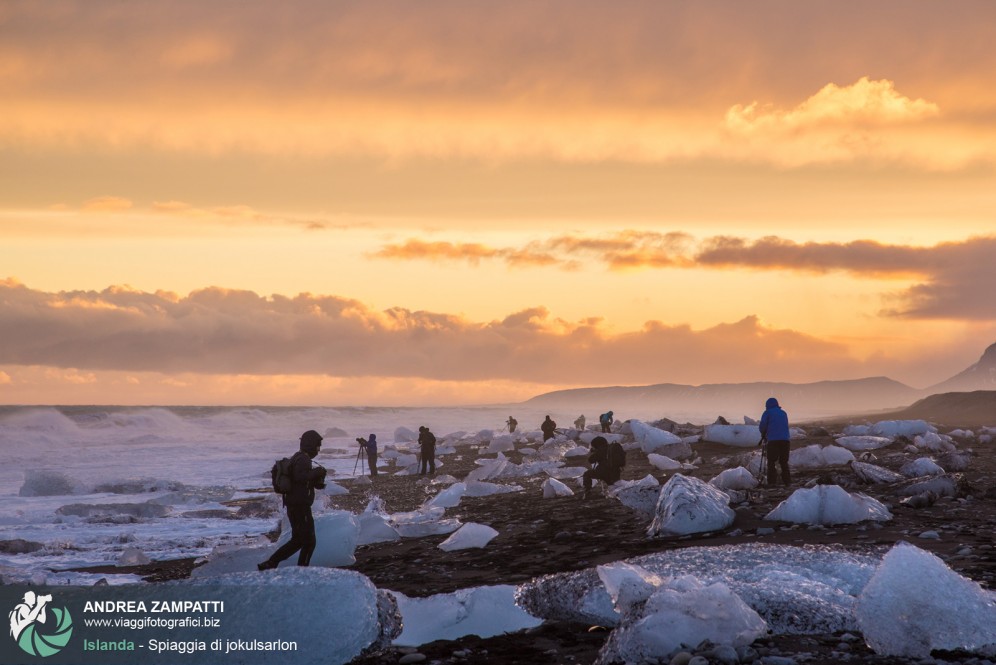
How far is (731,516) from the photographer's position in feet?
35.2

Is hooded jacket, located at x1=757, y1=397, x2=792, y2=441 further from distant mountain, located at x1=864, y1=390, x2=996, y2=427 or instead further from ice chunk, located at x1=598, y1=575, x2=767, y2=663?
distant mountain, located at x1=864, y1=390, x2=996, y2=427

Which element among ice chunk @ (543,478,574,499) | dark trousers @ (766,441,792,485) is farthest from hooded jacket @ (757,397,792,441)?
ice chunk @ (543,478,574,499)

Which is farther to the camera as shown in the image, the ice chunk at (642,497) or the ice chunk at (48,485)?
the ice chunk at (48,485)

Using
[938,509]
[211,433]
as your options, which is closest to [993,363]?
[211,433]

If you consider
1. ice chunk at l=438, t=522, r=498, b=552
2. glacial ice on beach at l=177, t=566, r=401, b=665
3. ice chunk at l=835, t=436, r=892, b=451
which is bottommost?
ice chunk at l=438, t=522, r=498, b=552

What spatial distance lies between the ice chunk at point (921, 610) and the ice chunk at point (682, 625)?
0.81 metres

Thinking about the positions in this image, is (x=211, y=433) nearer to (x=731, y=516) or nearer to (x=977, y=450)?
(x=977, y=450)

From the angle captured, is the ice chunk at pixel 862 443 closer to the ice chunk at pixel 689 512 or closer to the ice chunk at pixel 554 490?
the ice chunk at pixel 554 490

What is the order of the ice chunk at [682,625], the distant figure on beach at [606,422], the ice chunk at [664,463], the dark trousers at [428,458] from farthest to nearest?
the distant figure on beach at [606,422]
the dark trousers at [428,458]
the ice chunk at [664,463]
the ice chunk at [682,625]

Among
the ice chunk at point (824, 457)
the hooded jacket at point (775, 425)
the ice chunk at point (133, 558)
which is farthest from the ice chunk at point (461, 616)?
the ice chunk at point (824, 457)

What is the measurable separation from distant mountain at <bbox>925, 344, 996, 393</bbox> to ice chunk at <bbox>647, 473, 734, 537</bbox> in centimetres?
15469

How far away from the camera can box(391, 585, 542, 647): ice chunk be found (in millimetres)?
6961

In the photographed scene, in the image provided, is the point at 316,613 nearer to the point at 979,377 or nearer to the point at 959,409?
the point at 959,409

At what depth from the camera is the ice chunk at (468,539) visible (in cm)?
1113
